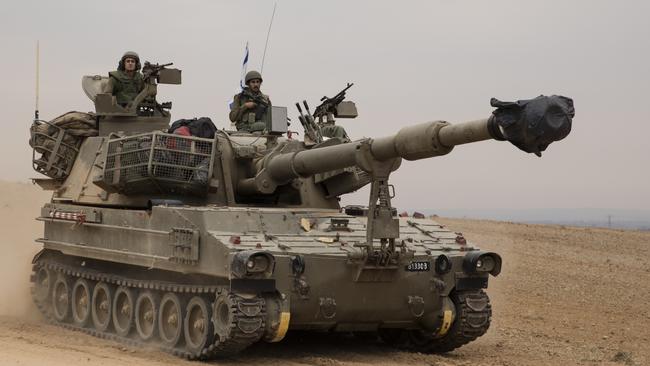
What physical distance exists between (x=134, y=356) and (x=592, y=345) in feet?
22.4

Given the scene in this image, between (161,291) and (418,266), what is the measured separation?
362 centimetres

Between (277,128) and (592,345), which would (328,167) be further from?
(592,345)

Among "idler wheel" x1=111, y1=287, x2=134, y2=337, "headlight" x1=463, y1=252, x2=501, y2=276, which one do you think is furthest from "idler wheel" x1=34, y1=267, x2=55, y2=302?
"headlight" x1=463, y1=252, x2=501, y2=276

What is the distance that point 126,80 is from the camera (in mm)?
19484

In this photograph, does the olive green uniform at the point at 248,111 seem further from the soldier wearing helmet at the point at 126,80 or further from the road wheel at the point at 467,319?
the road wheel at the point at 467,319

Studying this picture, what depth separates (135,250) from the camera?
55.2 ft

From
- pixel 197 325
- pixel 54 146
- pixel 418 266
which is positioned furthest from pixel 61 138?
pixel 418 266

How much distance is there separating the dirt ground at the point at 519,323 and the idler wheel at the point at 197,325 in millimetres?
326

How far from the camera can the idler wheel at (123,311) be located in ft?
56.8

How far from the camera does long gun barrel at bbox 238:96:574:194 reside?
12102 millimetres

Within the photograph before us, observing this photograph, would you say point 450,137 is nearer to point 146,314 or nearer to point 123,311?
point 146,314

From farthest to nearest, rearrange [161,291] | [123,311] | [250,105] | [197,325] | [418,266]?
[250,105]
[123,311]
[161,291]
[418,266]
[197,325]

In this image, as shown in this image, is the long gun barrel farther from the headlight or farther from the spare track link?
the headlight

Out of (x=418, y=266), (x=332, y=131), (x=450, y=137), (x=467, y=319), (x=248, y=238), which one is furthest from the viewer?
(x=332, y=131)
